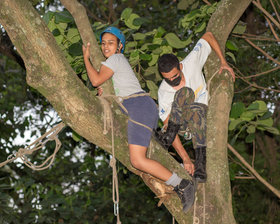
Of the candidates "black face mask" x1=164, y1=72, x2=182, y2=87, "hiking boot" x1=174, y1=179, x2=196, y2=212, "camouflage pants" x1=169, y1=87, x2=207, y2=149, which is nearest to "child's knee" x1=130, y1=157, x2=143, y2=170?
"hiking boot" x1=174, y1=179, x2=196, y2=212

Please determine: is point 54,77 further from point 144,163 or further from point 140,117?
point 144,163

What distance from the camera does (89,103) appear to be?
8.52 ft

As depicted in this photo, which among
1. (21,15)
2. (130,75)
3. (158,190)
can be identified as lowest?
(158,190)

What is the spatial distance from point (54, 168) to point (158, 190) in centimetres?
578

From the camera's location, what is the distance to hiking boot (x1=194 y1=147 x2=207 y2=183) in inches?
114

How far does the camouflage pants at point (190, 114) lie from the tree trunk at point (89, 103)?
7cm

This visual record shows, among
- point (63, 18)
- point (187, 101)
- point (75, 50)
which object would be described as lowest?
point (187, 101)

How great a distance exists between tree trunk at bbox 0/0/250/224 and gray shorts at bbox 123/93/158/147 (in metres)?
0.07

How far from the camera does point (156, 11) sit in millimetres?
7723

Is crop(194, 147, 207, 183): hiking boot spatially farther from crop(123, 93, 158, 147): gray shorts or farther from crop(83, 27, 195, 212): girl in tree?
crop(123, 93, 158, 147): gray shorts

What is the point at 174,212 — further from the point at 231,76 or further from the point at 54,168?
the point at 54,168

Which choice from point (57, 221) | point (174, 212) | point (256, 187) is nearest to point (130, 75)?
point (174, 212)

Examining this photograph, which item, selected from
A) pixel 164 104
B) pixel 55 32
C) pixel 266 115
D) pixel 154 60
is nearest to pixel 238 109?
pixel 266 115

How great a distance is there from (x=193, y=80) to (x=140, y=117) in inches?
21.7
